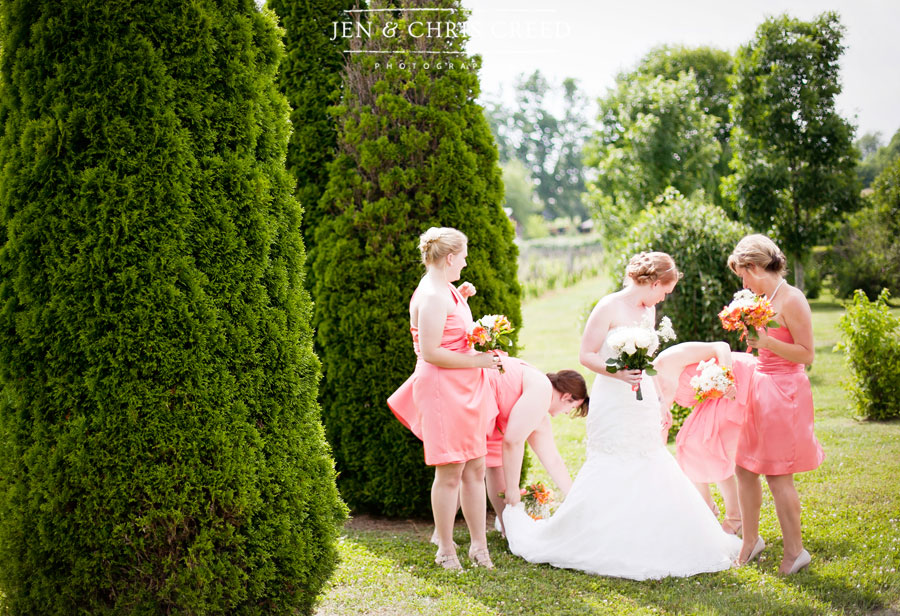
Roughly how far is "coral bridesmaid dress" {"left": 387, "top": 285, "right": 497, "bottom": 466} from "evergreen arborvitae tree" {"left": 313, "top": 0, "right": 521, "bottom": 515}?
1.04 meters

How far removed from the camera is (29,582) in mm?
3492

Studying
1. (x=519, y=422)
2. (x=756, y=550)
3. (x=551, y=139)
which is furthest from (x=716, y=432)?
(x=551, y=139)

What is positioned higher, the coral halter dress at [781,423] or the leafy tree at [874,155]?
the leafy tree at [874,155]

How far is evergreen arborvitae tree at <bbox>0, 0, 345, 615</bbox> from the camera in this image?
3.35 metres

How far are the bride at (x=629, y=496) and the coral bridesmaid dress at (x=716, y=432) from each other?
30 cm

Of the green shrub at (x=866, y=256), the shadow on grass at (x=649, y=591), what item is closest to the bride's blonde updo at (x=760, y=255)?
the shadow on grass at (x=649, y=591)

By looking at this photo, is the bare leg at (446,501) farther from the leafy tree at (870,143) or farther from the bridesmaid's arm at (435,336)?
the leafy tree at (870,143)

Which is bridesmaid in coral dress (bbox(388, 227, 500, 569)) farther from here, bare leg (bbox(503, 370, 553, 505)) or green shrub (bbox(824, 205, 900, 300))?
green shrub (bbox(824, 205, 900, 300))

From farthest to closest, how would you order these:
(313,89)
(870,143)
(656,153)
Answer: (656,153) < (870,143) < (313,89)

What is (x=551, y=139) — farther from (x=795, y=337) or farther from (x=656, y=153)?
(x=795, y=337)

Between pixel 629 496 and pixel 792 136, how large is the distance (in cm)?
1634

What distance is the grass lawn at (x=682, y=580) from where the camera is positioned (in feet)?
13.6

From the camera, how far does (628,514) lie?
4824 millimetres

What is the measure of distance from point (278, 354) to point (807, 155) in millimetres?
18177
